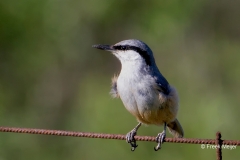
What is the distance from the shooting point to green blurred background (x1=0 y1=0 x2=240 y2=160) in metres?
8.13

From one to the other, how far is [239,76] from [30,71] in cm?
361

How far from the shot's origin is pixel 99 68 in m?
9.88

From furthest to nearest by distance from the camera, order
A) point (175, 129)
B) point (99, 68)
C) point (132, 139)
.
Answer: point (99, 68) < point (175, 129) < point (132, 139)

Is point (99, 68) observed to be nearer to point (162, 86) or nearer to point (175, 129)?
point (175, 129)

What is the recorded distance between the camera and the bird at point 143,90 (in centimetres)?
459

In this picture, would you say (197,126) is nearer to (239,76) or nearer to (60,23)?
(239,76)

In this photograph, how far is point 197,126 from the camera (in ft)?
25.4

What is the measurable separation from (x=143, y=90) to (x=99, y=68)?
532 centimetres

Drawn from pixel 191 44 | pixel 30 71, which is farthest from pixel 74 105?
pixel 191 44

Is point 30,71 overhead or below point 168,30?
below

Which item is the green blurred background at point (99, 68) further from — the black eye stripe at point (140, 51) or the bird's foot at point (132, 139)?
the black eye stripe at point (140, 51)

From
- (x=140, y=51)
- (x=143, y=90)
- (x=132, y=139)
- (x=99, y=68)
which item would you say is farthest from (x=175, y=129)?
(x=99, y=68)

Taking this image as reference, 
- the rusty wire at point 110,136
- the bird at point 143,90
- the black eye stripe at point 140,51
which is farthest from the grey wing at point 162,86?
the rusty wire at point 110,136

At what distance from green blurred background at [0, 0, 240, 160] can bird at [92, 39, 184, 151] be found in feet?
9.95
